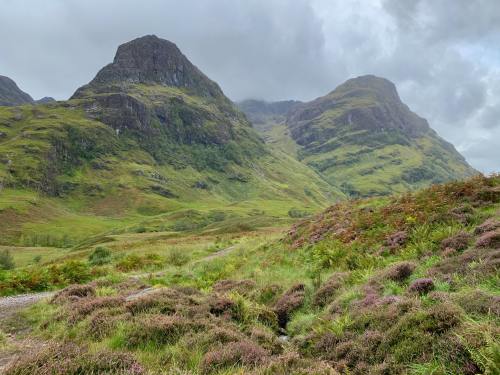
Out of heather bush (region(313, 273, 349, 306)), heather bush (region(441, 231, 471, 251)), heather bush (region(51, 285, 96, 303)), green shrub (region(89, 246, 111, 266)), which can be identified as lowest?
green shrub (region(89, 246, 111, 266))

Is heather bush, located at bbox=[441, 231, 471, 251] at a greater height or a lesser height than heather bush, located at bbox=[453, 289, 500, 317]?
greater

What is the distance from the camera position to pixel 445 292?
9781mm

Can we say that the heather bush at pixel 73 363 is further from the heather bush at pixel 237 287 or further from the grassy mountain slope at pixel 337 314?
the heather bush at pixel 237 287

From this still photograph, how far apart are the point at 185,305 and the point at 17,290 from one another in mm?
13718

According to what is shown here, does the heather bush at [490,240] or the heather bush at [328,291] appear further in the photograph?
the heather bush at [328,291]

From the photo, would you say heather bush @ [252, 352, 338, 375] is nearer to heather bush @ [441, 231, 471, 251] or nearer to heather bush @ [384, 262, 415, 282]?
heather bush @ [384, 262, 415, 282]

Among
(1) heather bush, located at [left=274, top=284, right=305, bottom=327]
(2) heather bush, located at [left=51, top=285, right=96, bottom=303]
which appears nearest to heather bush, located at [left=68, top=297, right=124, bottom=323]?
(2) heather bush, located at [left=51, top=285, right=96, bottom=303]

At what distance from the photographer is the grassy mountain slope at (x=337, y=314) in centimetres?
752

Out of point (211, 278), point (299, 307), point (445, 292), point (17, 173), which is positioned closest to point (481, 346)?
point (445, 292)

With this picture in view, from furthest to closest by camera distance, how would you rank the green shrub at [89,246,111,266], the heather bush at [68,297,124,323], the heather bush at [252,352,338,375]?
the green shrub at [89,246,111,266]
the heather bush at [68,297,124,323]
the heather bush at [252,352,338,375]

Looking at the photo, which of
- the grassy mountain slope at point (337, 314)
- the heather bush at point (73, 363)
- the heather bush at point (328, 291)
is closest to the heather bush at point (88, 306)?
the grassy mountain slope at point (337, 314)

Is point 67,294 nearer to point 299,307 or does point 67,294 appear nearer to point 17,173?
point 299,307

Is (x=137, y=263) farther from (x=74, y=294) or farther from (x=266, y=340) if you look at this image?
(x=266, y=340)

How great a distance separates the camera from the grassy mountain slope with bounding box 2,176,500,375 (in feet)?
24.7
